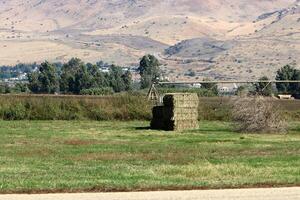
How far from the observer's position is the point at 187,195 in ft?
45.1

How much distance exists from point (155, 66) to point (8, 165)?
105615mm

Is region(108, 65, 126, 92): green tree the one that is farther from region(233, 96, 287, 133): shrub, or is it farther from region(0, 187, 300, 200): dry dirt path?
region(0, 187, 300, 200): dry dirt path

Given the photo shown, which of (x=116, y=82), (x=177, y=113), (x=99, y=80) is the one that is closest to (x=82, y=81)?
(x=99, y=80)

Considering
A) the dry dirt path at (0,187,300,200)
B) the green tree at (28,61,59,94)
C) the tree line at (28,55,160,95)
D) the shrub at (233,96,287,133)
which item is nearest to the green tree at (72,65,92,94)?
the tree line at (28,55,160,95)

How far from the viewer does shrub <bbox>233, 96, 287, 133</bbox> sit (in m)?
30.9

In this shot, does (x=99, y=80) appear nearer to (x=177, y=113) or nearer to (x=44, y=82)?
(x=44, y=82)

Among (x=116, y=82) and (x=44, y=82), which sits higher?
(x=44, y=82)

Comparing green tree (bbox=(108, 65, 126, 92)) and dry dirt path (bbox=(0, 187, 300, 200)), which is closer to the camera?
dry dirt path (bbox=(0, 187, 300, 200))

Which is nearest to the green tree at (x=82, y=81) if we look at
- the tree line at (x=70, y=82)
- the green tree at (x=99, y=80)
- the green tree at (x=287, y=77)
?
the tree line at (x=70, y=82)

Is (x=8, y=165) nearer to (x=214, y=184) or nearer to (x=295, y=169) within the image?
(x=214, y=184)

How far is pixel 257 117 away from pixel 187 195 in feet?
58.2

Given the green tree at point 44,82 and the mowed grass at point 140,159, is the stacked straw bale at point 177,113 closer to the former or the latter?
the mowed grass at point 140,159

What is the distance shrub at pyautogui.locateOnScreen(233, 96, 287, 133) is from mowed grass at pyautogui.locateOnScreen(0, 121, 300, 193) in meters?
0.74

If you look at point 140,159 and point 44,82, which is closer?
point 140,159
